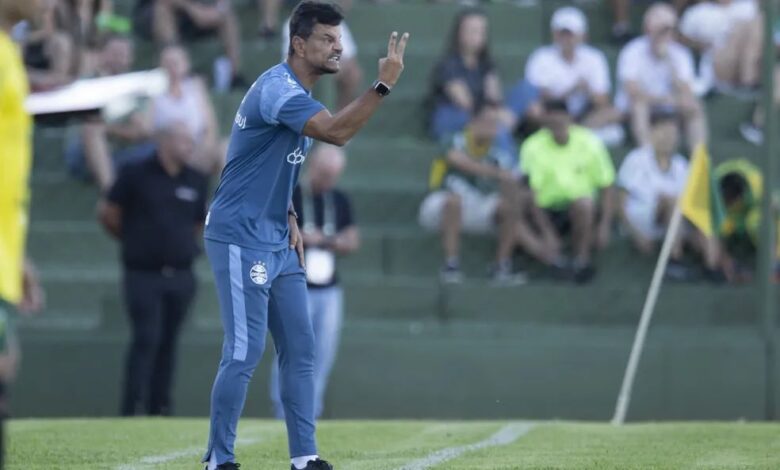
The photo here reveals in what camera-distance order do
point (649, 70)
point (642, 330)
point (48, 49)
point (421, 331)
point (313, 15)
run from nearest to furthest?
point (313, 15) → point (642, 330) → point (421, 331) → point (48, 49) → point (649, 70)

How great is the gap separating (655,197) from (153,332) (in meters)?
4.66

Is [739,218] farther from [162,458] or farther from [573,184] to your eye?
[162,458]

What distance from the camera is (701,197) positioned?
14570 mm

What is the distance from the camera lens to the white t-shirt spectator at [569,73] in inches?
663

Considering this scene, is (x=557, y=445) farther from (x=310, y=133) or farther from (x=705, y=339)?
(x=705, y=339)

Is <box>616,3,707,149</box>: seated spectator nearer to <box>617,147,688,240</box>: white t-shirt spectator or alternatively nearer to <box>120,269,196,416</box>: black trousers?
<box>617,147,688,240</box>: white t-shirt spectator

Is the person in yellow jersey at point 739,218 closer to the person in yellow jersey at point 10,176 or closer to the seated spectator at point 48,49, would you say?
the seated spectator at point 48,49

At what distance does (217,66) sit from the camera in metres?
17.8

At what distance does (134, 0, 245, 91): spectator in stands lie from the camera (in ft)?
57.8

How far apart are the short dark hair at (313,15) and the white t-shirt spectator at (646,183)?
8.18 meters

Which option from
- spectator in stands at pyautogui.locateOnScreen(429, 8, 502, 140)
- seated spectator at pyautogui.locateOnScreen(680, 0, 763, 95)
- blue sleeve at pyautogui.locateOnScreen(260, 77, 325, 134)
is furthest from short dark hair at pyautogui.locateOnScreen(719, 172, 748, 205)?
blue sleeve at pyautogui.locateOnScreen(260, 77, 325, 134)

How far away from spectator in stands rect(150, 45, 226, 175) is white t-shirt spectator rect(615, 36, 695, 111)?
3.87m

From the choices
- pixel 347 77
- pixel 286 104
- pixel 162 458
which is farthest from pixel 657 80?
pixel 286 104

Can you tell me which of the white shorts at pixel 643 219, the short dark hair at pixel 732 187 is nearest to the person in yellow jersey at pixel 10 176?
the white shorts at pixel 643 219
